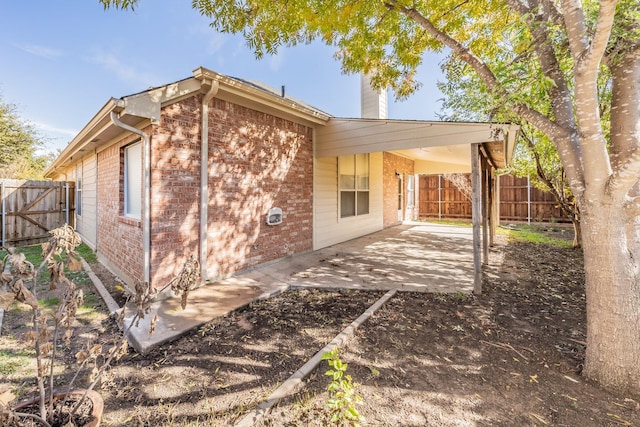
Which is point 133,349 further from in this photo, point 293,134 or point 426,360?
point 293,134

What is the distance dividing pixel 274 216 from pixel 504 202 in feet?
43.7

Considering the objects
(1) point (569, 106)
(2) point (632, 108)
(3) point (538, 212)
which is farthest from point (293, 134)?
(3) point (538, 212)

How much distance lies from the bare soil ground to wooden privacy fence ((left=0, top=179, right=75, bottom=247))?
7.70m

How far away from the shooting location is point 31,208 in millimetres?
9234

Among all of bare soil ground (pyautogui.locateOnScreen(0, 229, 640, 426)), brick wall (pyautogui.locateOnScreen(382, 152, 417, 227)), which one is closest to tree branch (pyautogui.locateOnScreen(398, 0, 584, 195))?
bare soil ground (pyautogui.locateOnScreen(0, 229, 640, 426))

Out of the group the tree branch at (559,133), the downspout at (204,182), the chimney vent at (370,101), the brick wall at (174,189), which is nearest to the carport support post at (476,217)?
the tree branch at (559,133)

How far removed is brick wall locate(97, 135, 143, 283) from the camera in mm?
4488

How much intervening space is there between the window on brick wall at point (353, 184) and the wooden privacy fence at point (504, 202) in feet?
26.7

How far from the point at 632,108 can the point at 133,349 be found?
201 inches

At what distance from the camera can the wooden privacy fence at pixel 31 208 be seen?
8.66 m

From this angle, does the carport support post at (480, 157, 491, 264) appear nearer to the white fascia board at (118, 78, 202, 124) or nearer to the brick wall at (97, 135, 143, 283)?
the white fascia board at (118, 78, 202, 124)

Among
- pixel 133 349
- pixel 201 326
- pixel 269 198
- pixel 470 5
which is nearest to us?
pixel 133 349

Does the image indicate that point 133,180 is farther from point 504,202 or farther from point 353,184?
point 504,202

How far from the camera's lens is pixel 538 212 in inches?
526
